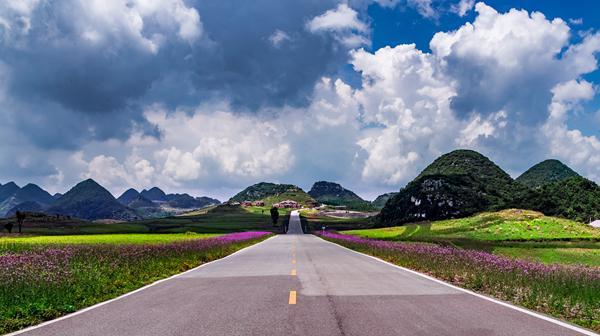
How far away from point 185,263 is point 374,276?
967cm

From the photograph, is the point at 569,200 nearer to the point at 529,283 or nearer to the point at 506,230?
the point at 506,230

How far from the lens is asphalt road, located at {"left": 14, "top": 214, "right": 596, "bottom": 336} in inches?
321

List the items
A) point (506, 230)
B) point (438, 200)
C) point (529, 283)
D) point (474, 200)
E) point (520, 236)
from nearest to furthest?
point (529, 283), point (520, 236), point (506, 230), point (438, 200), point (474, 200)

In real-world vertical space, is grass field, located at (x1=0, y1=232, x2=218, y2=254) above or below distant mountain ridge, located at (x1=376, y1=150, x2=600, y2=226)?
below

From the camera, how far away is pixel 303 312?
381 inches

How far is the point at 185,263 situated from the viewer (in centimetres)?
2259

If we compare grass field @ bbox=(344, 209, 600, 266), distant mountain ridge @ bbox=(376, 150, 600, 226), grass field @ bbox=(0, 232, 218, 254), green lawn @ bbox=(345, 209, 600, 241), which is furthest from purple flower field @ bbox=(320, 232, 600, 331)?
distant mountain ridge @ bbox=(376, 150, 600, 226)

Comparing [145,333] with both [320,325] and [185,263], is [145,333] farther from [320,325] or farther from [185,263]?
[185,263]

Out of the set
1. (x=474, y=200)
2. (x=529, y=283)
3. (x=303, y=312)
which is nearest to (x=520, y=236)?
(x=529, y=283)

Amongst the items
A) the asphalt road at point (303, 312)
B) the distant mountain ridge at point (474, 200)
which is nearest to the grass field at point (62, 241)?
the asphalt road at point (303, 312)

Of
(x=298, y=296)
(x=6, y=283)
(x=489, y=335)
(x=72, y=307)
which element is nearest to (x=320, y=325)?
(x=489, y=335)

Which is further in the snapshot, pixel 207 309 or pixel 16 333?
pixel 207 309

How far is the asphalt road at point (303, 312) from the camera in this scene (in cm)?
815

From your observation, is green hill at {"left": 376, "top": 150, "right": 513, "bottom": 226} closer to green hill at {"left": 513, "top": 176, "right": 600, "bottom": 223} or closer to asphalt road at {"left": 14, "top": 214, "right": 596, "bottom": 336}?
green hill at {"left": 513, "top": 176, "right": 600, "bottom": 223}
